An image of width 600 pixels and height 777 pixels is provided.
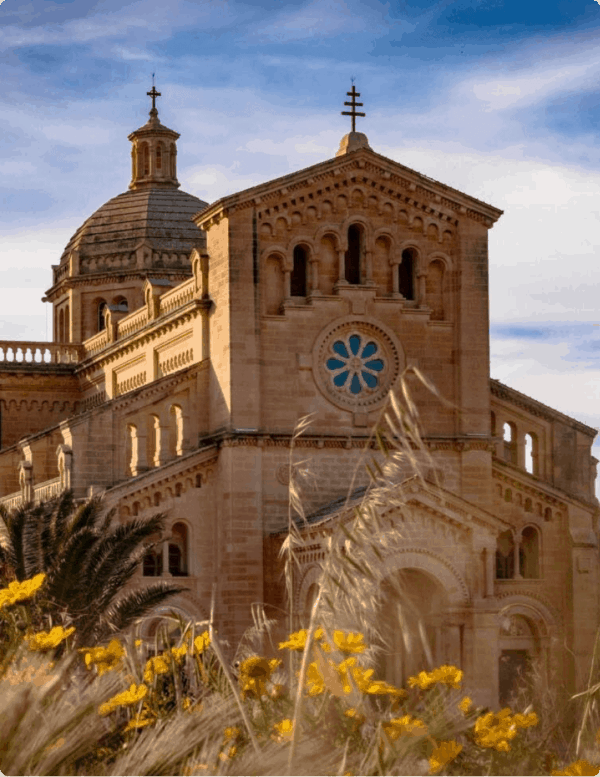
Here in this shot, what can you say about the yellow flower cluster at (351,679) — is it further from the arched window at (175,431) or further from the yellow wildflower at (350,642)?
the arched window at (175,431)

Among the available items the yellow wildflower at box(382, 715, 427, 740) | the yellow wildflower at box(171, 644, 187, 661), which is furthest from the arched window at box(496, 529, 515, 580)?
the yellow wildflower at box(382, 715, 427, 740)

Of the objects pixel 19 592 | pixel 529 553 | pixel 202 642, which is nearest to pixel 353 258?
pixel 529 553

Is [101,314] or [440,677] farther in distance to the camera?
[101,314]

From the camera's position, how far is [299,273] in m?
47.4

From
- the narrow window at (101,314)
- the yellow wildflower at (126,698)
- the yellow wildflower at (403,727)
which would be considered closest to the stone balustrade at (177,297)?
the narrow window at (101,314)

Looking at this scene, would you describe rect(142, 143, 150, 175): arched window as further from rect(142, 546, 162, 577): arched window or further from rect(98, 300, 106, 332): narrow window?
rect(142, 546, 162, 577): arched window

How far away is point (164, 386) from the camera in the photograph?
46656 mm

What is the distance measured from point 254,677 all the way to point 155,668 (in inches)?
50.2

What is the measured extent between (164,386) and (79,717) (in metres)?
34.0

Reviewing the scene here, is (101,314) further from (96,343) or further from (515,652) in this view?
(515,652)

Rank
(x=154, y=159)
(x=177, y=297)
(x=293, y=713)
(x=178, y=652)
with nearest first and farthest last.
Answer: (x=293, y=713)
(x=178, y=652)
(x=177, y=297)
(x=154, y=159)

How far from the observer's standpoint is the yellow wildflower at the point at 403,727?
13555mm

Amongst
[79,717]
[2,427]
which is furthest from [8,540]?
[2,427]

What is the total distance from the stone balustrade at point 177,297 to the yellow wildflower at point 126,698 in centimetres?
3429
